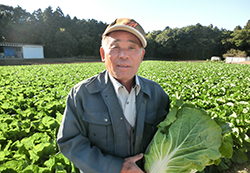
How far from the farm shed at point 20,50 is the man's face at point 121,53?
4438 centimetres

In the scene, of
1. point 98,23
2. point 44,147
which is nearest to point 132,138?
point 44,147

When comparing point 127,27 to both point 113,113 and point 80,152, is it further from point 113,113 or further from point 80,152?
point 80,152

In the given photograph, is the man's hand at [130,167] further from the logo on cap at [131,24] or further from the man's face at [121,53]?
the logo on cap at [131,24]

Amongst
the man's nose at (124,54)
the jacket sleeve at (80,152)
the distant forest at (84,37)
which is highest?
the distant forest at (84,37)

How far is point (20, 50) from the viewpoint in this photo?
3972 cm

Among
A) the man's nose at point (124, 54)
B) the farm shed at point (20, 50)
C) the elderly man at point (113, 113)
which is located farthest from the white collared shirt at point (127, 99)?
the farm shed at point (20, 50)

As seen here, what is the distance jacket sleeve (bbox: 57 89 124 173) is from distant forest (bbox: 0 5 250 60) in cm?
4828

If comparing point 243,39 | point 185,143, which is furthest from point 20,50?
point 243,39

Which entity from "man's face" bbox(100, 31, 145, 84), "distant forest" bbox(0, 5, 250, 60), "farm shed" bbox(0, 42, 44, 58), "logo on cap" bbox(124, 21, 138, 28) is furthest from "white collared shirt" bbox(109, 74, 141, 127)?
"distant forest" bbox(0, 5, 250, 60)

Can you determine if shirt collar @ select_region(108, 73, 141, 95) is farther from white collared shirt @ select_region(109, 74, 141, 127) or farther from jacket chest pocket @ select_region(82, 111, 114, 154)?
jacket chest pocket @ select_region(82, 111, 114, 154)

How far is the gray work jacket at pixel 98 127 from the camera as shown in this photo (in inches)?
56.1

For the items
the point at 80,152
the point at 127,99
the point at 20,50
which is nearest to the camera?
the point at 80,152

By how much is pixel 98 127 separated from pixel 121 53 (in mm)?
753

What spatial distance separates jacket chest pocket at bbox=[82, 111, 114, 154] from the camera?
1.54m
